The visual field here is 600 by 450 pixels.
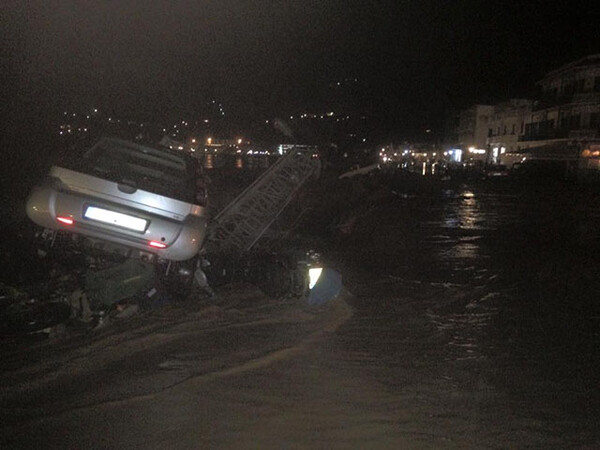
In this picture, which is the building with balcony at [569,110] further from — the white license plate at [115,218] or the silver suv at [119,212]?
the white license plate at [115,218]

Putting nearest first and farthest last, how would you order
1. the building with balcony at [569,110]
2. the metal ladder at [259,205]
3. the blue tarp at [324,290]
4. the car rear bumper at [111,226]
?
1. the car rear bumper at [111,226]
2. the blue tarp at [324,290]
3. the metal ladder at [259,205]
4. the building with balcony at [569,110]

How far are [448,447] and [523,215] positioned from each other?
18.1 meters

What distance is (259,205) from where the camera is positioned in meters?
11.6

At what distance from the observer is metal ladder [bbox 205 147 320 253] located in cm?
1034

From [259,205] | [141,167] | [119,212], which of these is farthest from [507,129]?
[119,212]

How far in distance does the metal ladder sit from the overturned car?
10.0 ft

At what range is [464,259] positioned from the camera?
11.5m

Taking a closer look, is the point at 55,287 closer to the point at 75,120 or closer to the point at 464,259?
the point at 464,259

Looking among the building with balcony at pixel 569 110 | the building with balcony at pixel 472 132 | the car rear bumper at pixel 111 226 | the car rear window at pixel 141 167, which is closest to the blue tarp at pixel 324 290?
the car rear bumper at pixel 111 226

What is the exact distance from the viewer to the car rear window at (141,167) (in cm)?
602

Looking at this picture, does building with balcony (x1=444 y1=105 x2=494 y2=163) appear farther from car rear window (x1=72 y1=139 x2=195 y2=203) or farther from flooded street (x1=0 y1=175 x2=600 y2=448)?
car rear window (x1=72 y1=139 x2=195 y2=203)

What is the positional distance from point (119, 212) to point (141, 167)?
4.05 ft

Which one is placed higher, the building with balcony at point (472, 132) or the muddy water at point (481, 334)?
the building with balcony at point (472, 132)

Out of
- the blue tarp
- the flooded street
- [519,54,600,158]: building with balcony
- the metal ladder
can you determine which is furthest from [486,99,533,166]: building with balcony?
the blue tarp
